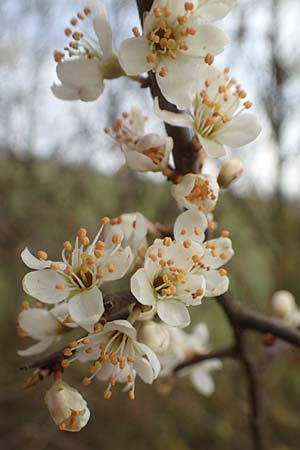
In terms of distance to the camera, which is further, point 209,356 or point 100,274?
point 209,356

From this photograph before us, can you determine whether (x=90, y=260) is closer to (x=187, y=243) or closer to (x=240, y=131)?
(x=187, y=243)

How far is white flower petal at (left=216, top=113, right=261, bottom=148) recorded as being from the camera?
2.62 feet

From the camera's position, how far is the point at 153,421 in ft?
10.5

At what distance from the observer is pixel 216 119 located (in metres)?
0.81

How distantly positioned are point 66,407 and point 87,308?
150 mm

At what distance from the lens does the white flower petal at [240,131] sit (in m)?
0.80

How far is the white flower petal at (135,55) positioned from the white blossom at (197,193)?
0.17m

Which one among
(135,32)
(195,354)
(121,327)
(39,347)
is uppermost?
(135,32)

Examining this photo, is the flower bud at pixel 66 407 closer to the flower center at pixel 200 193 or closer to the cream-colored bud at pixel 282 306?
the flower center at pixel 200 193

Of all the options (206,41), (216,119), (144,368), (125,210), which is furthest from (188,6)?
(125,210)

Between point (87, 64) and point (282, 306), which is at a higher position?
point (87, 64)

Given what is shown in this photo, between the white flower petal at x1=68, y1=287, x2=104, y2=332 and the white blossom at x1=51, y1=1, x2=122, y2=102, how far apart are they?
0.32 meters

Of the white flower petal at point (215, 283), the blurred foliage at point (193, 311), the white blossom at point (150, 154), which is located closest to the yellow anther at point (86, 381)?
the white flower petal at point (215, 283)

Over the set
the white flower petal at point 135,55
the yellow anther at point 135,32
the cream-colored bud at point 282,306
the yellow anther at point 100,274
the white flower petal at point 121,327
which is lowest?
the cream-colored bud at point 282,306
